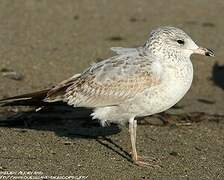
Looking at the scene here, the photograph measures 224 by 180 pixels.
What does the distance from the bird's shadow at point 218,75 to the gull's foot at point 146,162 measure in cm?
352

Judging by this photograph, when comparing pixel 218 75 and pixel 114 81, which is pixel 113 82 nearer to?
pixel 114 81

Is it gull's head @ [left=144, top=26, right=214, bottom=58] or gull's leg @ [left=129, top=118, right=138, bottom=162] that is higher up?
gull's head @ [left=144, top=26, right=214, bottom=58]

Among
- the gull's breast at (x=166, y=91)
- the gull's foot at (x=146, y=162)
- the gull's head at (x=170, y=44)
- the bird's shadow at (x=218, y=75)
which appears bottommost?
the bird's shadow at (x=218, y=75)

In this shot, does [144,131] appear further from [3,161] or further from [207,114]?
[3,161]

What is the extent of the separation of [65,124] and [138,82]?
161cm

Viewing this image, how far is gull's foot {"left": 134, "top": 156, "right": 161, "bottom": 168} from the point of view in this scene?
6.44 meters

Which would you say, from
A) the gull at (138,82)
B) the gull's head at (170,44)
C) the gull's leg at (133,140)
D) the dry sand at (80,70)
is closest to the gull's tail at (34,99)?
the gull at (138,82)

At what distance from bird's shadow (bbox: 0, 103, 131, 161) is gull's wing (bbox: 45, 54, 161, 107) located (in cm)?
52

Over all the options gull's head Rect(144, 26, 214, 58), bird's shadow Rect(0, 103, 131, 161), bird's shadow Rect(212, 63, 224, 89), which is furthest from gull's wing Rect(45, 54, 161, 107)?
bird's shadow Rect(212, 63, 224, 89)

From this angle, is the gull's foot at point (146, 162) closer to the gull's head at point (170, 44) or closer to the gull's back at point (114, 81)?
the gull's back at point (114, 81)

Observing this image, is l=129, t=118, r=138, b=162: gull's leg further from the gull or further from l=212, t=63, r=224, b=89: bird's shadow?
l=212, t=63, r=224, b=89: bird's shadow

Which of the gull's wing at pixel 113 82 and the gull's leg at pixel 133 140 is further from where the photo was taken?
the gull's leg at pixel 133 140

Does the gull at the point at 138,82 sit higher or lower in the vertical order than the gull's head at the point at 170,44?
lower

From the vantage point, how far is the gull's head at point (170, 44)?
21.2ft
